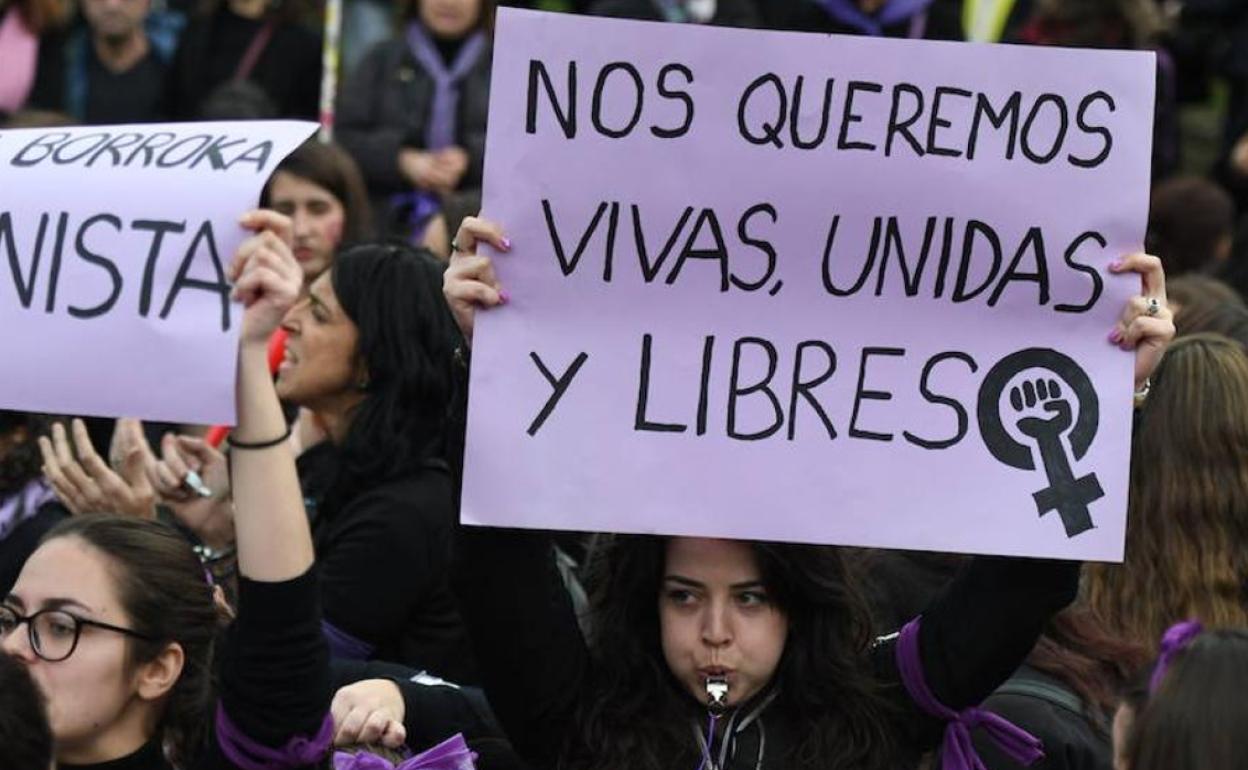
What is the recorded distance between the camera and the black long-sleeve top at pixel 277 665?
3.24m

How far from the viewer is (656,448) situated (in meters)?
3.48

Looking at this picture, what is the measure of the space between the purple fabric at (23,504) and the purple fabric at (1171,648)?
8.43ft

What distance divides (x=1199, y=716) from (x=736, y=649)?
0.89 metres

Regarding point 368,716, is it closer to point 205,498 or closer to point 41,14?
point 205,498

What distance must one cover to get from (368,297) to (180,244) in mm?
1749

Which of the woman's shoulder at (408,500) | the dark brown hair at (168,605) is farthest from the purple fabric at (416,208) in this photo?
the dark brown hair at (168,605)

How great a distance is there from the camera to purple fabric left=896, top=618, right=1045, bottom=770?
11.7 ft

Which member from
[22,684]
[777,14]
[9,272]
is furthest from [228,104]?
[22,684]

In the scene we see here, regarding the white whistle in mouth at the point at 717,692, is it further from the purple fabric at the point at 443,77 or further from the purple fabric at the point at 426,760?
the purple fabric at the point at 443,77

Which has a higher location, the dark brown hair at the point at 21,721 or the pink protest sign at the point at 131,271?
the pink protest sign at the point at 131,271

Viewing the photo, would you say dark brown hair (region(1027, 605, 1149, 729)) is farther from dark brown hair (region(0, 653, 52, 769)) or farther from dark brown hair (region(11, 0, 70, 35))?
dark brown hair (region(11, 0, 70, 35))

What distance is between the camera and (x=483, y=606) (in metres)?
3.47

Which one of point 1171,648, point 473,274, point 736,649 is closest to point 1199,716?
point 1171,648

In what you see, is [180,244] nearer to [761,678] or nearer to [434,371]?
[761,678]
